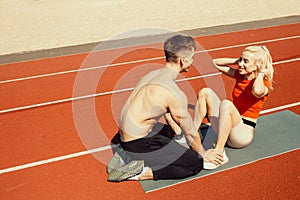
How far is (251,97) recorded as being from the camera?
4844mm

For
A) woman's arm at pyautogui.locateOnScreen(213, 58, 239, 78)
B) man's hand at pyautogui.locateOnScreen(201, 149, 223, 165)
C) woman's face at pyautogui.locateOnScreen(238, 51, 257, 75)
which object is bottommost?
man's hand at pyautogui.locateOnScreen(201, 149, 223, 165)

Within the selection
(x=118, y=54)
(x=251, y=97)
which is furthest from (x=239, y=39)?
(x=251, y=97)

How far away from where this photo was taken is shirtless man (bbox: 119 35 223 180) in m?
3.96

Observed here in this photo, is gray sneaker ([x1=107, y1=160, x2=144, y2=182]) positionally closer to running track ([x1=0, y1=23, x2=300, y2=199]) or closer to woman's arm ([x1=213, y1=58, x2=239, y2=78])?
running track ([x1=0, y1=23, x2=300, y2=199])

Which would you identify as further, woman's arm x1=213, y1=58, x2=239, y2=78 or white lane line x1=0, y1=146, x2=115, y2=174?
woman's arm x1=213, y1=58, x2=239, y2=78

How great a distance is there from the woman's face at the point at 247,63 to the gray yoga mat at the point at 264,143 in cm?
117

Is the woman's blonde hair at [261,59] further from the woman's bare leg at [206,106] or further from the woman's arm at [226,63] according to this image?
the woman's bare leg at [206,106]

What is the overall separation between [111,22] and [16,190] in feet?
40.3

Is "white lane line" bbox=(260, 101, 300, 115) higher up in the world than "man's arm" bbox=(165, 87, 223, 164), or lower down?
lower down

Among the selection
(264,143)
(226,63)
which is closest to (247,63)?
(226,63)

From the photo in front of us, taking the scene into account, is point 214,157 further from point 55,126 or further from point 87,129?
point 55,126

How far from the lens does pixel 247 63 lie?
468cm

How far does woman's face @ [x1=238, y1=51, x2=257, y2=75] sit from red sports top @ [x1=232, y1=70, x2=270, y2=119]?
0.61 feet

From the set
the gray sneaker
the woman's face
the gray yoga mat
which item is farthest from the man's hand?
the woman's face
